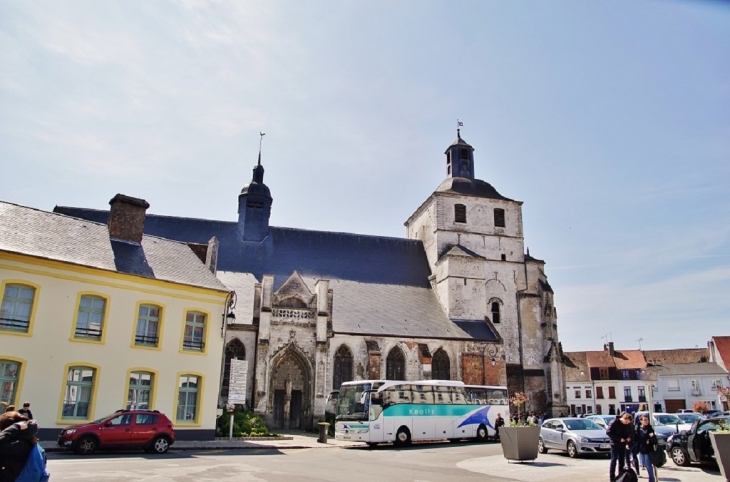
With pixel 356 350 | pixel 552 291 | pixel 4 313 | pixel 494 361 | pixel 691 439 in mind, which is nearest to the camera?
pixel 691 439

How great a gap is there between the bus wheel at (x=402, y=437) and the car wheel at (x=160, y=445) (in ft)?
28.7

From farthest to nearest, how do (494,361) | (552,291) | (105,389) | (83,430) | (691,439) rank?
(552,291) → (494,361) → (105,389) → (83,430) → (691,439)

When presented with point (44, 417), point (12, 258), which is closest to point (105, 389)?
point (44, 417)

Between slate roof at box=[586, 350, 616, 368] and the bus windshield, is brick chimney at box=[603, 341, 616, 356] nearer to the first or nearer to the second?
slate roof at box=[586, 350, 616, 368]

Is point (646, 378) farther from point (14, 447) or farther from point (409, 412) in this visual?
point (14, 447)

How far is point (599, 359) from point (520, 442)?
156 ft

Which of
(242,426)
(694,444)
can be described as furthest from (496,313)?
(694,444)

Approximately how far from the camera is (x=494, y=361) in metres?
30.4

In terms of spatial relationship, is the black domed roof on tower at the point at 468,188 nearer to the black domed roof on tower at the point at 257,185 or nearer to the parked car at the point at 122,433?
the black domed roof on tower at the point at 257,185

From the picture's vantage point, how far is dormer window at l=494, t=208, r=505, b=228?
36.2m

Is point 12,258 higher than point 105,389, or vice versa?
point 12,258

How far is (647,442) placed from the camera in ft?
35.4

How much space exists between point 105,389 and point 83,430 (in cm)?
362

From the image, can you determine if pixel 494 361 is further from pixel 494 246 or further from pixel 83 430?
pixel 83 430
